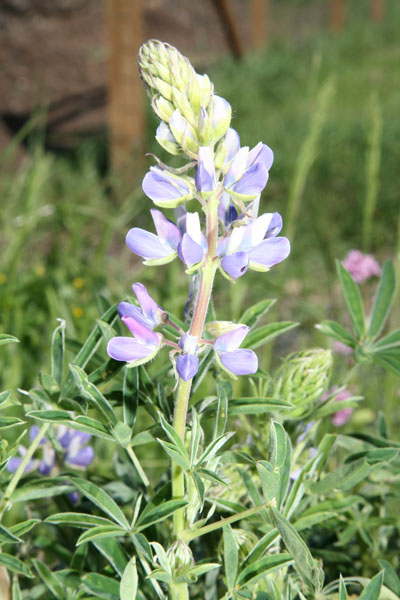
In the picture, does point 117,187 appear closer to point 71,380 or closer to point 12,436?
point 12,436

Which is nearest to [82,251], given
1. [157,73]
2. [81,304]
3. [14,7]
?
[81,304]

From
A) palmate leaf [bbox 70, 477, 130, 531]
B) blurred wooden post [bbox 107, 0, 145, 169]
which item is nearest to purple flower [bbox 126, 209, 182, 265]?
palmate leaf [bbox 70, 477, 130, 531]

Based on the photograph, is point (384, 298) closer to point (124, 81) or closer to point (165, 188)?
point (165, 188)

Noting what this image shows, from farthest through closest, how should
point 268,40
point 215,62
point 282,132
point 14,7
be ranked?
point 268,40 < point 14,7 < point 215,62 < point 282,132

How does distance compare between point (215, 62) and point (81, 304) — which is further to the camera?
point (215, 62)

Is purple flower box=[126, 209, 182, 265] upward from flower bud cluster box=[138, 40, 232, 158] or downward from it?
downward

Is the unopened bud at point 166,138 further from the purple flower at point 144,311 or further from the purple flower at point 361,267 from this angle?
the purple flower at point 361,267

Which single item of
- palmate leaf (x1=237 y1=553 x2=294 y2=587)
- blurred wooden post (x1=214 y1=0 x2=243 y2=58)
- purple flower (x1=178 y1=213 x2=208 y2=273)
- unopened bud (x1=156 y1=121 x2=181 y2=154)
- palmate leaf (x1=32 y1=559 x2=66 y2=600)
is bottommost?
blurred wooden post (x1=214 y1=0 x2=243 y2=58)

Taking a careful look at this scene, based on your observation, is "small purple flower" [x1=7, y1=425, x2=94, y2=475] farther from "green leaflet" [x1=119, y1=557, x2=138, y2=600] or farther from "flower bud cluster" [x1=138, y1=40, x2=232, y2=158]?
"flower bud cluster" [x1=138, y1=40, x2=232, y2=158]
